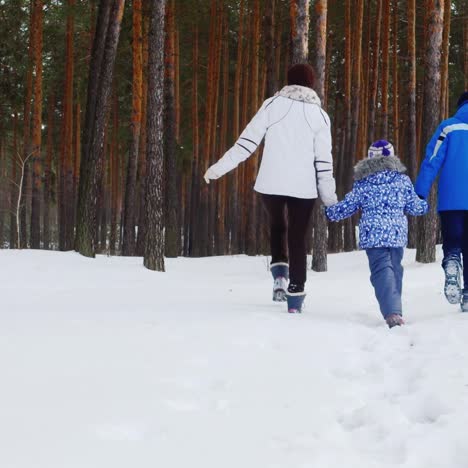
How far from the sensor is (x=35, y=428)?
8.00ft

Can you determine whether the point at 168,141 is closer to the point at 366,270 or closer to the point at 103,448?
the point at 366,270

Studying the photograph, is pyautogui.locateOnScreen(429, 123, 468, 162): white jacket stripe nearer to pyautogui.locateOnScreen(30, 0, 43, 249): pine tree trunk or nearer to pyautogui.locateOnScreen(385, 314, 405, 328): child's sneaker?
pyautogui.locateOnScreen(385, 314, 405, 328): child's sneaker

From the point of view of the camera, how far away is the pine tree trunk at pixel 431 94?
10406 millimetres

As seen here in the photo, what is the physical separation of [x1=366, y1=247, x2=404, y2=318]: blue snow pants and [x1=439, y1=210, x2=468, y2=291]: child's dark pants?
1.78ft

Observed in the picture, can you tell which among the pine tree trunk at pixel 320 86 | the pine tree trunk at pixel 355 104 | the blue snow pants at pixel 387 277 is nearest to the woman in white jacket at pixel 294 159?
the blue snow pants at pixel 387 277

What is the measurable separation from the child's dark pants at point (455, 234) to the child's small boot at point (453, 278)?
28 mm

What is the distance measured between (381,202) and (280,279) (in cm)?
114

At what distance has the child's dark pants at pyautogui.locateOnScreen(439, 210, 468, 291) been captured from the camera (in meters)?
5.30

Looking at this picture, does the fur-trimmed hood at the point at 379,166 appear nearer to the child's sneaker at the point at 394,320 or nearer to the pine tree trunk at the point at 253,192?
the child's sneaker at the point at 394,320

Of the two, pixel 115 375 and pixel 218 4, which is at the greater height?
pixel 218 4

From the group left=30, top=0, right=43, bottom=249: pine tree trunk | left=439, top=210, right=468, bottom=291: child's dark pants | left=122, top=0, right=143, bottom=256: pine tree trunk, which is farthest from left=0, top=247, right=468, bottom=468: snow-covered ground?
left=30, top=0, right=43, bottom=249: pine tree trunk

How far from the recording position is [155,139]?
Result: 9383mm

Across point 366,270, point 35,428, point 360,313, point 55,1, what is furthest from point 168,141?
point 35,428

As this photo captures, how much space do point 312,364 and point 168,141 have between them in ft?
38.3
